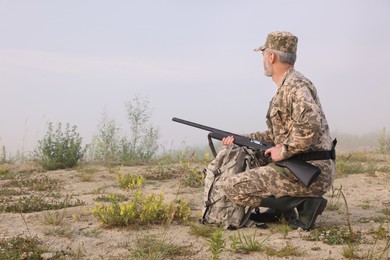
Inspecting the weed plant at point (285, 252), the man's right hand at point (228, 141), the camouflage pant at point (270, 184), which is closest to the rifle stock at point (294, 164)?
the man's right hand at point (228, 141)

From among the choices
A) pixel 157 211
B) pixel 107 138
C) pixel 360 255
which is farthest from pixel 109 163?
pixel 360 255

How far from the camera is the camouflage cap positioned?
5.10 metres

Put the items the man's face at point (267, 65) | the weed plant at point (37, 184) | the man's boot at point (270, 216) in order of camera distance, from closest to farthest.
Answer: the man's face at point (267, 65) < the man's boot at point (270, 216) < the weed plant at point (37, 184)

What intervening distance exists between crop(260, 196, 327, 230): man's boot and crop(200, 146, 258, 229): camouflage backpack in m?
0.34

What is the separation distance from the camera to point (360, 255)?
14.0 feet

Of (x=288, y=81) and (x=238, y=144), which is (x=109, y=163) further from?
(x=288, y=81)

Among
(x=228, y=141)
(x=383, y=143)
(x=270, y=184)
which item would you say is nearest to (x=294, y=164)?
(x=270, y=184)

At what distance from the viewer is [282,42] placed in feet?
16.7

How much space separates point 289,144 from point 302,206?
3.13 ft

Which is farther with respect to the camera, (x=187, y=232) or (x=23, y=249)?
(x=187, y=232)

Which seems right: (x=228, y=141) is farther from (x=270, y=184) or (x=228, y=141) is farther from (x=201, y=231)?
(x=201, y=231)

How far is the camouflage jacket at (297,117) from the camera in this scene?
4.76 m

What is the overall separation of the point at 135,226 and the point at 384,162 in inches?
338

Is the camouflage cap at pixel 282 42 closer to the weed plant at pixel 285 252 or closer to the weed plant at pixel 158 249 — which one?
the weed plant at pixel 285 252
